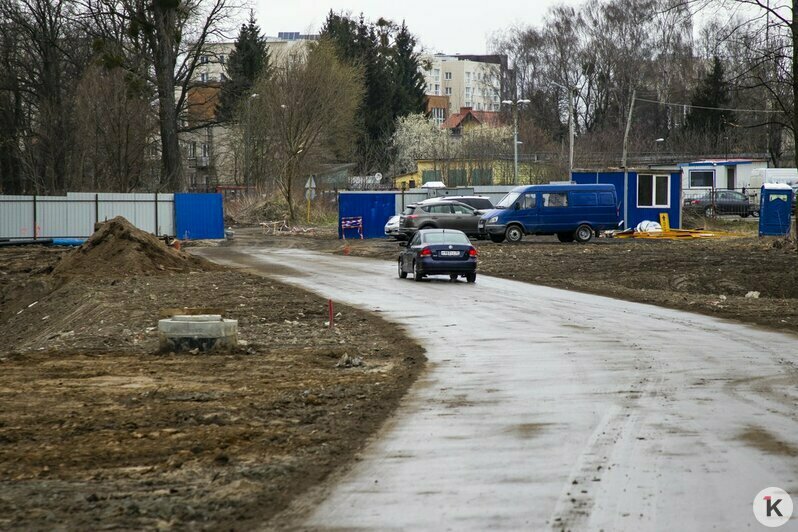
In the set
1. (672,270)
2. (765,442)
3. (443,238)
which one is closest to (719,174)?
(672,270)

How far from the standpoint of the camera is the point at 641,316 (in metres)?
21.1

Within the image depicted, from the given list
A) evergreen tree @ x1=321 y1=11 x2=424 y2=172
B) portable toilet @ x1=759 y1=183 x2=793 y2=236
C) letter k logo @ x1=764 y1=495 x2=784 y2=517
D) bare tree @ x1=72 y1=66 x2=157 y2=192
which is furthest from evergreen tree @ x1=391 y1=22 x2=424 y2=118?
letter k logo @ x1=764 y1=495 x2=784 y2=517

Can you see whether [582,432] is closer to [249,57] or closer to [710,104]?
[249,57]

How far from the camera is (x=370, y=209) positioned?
52469 mm

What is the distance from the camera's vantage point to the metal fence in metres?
50.6

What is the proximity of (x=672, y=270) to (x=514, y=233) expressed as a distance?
14.5 metres

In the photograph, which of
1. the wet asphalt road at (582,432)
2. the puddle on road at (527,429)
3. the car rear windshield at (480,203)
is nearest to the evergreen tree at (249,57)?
the car rear windshield at (480,203)

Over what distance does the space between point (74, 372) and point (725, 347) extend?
929 centimetres

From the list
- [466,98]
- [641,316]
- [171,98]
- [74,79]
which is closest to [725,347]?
[641,316]

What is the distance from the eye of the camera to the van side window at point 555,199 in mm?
45656

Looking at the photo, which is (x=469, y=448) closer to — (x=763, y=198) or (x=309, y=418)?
(x=309, y=418)

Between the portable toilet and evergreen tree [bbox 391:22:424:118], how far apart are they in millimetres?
53623

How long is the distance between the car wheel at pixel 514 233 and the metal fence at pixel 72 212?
57.8 ft

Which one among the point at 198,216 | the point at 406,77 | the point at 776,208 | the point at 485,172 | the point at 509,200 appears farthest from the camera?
the point at 406,77
